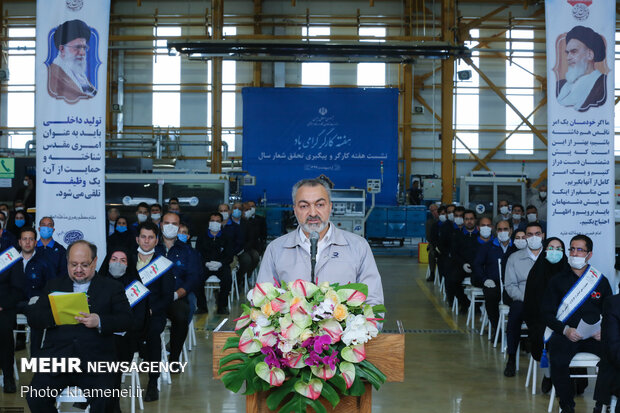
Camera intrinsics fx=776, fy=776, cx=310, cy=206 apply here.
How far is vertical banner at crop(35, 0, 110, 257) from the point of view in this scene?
7.34 m

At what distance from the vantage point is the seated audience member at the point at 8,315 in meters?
6.33

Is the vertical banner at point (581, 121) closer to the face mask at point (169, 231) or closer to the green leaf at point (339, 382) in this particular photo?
the face mask at point (169, 231)

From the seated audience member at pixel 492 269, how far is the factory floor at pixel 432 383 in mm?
420

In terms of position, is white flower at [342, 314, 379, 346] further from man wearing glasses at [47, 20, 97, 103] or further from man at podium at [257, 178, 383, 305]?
man wearing glasses at [47, 20, 97, 103]

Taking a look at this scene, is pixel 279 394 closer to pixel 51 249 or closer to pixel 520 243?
pixel 51 249

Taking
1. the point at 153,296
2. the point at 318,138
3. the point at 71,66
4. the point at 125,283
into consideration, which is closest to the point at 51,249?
the point at 153,296

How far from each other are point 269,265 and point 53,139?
15.4 ft

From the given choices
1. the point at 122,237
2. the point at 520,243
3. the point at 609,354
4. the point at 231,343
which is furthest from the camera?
the point at 122,237

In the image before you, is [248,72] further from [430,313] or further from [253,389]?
[253,389]

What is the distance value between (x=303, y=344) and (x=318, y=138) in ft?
60.2

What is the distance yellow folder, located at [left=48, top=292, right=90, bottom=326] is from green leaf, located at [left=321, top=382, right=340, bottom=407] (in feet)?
7.83

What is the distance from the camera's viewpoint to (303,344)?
245 centimetres

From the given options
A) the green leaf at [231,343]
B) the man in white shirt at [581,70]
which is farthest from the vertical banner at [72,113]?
the green leaf at [231,343]

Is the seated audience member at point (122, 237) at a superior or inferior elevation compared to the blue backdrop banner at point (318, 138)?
inferior
